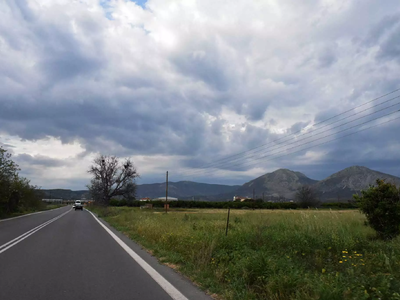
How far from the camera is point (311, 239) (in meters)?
10.1

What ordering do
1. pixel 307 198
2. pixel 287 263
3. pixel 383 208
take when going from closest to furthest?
pixel 287 263 < pixel 383 208 < pixel 307 198

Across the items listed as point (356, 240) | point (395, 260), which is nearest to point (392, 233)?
point (356, 240)

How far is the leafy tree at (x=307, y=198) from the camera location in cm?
9457

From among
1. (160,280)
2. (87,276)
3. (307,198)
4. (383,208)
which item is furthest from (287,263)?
(307,198)

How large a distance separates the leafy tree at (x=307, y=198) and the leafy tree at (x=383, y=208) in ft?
275

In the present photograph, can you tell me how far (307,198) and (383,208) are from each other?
9209 centimetres

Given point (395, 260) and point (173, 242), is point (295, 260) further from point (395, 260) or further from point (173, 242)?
point (173, 242)

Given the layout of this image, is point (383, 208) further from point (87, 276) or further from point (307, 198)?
point (307, 198)

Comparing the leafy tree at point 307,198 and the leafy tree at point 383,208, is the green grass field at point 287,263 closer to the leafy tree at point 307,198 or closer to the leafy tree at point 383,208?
the leafy tree at point 383,208

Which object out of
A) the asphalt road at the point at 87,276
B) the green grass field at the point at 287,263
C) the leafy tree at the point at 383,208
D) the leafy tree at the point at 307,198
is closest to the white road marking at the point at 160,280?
the asphalt road at the point at 87,276

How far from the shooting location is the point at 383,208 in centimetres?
1231

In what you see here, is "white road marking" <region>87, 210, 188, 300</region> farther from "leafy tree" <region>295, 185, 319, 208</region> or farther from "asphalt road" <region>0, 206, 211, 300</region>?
"leafy tree" <region>295, 185, 319, 208</region>

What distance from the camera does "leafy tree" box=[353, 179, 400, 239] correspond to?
1217 cm

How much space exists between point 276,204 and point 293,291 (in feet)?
289
